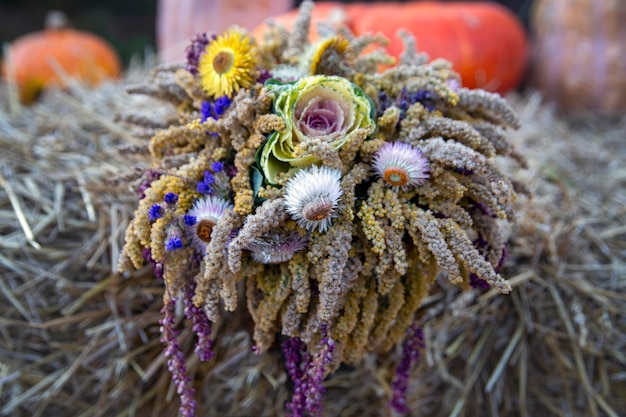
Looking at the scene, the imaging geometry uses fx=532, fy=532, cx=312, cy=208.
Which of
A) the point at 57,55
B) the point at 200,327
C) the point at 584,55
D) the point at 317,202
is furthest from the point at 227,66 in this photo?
the point at 57,55

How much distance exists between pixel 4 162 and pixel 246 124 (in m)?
0.82

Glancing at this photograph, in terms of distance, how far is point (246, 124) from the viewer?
833 mm

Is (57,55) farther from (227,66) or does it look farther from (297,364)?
(297,364)

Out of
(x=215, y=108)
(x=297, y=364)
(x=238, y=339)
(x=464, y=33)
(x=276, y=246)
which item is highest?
(x=464, y=33)

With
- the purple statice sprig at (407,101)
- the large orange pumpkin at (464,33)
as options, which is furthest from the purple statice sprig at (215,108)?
the large orange pumpkin at (464,33)

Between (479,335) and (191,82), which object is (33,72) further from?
(479,335)

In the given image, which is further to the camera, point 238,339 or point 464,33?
point 464,33

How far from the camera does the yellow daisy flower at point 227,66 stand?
0.85 m

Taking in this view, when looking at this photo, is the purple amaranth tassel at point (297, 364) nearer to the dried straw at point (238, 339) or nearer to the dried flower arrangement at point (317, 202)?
the dried flower arrangement at point (317, 202)

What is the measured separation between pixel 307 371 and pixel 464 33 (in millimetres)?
1573

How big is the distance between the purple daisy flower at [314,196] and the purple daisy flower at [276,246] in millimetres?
27

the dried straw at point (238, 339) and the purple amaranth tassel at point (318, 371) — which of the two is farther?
the dried straw at point (238, 339)

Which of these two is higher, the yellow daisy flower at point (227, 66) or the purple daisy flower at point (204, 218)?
the yellow daisy flower at point (227, 66)

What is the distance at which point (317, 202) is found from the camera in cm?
71
